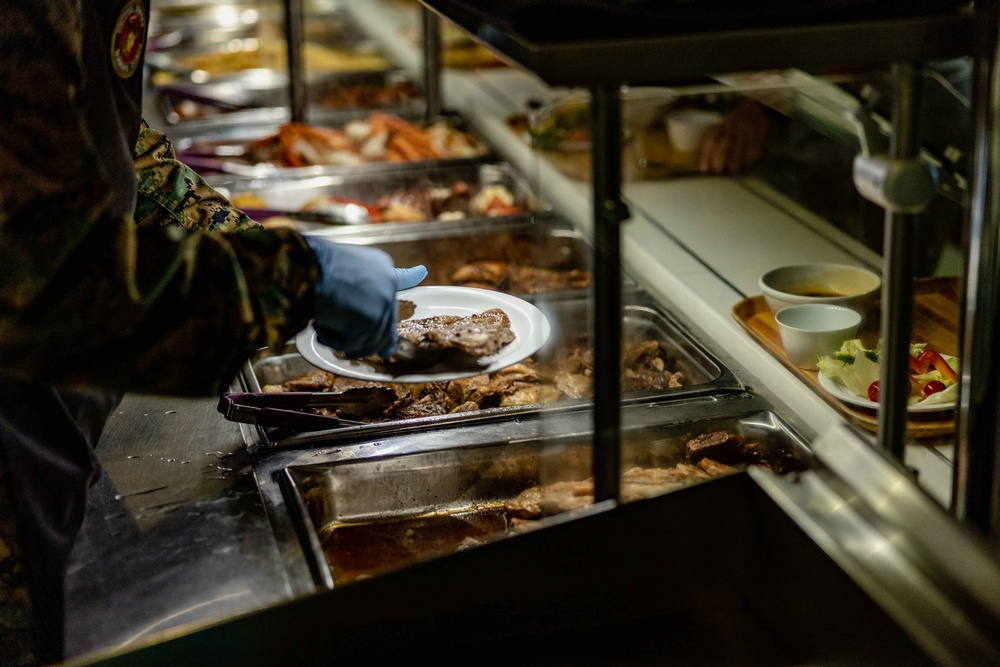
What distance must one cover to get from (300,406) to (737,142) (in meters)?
1.05

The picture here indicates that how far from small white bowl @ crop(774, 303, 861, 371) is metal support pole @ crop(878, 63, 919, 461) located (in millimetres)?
522

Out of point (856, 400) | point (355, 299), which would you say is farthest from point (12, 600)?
point (856, 400)

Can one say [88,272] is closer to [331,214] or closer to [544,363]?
[544,363]

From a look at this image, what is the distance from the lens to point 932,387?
1536 mm

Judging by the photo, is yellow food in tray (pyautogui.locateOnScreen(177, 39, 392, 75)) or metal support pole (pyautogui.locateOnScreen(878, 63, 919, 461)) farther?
yellow food in tray (pyautogui.locateOnScreen(177, 39, 392, 75))

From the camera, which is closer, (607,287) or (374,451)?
(607,287)

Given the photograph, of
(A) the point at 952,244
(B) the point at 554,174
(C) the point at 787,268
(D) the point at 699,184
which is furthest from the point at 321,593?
(A) the point at 952,244

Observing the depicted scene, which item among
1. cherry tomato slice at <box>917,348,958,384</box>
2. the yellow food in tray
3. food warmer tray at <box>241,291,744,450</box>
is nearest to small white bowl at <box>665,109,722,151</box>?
food warmer tray at <box>241,291,744,450</box>

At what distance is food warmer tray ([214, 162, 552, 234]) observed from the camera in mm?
3125

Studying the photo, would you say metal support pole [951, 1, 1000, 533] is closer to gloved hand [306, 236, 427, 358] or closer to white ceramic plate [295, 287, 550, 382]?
white ceramic plate [295, 287, 550, 382]

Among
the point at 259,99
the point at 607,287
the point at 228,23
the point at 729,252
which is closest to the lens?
the point at 607,287

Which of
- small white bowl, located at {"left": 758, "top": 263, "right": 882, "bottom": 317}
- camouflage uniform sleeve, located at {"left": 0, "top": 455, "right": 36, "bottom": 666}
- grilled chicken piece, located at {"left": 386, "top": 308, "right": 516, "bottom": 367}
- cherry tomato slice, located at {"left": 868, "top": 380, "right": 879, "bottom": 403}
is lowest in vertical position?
camouflage uniform sleeve, located at {"left": 0, "top": 455, "right": 36, "bottom": 666}

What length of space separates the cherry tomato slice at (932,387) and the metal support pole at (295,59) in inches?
97.2

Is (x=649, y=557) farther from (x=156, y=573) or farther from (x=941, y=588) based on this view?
(x=156, y=573)
